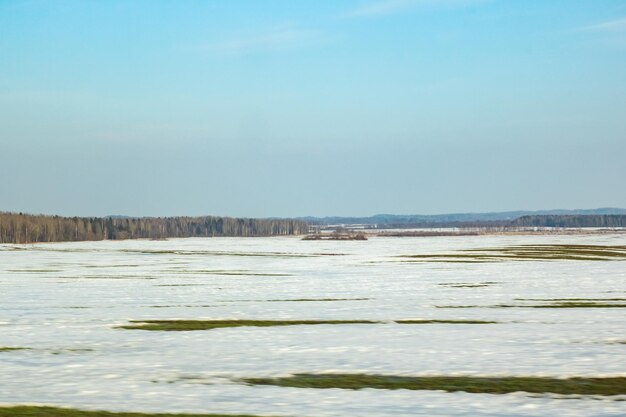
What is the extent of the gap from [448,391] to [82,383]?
240 inches

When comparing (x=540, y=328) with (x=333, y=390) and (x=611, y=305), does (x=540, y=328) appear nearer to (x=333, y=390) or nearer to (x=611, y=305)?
(x=611, y=305)

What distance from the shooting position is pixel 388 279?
43.0m

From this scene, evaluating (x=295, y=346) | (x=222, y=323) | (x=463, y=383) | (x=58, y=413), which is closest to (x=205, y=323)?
(x=222, y=323)

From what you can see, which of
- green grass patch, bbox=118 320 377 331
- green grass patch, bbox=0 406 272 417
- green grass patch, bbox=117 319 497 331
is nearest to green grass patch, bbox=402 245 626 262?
green grass patch, bbox=117 319 497 331

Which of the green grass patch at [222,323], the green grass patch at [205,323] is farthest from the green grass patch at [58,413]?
the green grass patch at [222,323]

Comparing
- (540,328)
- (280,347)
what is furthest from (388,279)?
(280,347)

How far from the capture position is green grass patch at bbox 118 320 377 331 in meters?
23.4

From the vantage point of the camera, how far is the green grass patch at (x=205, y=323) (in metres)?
23.4

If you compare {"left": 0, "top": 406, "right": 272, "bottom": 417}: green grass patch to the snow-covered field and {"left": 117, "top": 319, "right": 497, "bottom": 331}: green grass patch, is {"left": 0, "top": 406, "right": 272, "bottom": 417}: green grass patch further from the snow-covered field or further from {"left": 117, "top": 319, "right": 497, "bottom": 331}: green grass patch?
{"left": 117, "top": 319, "right": 497, "bottom": 331}: green grass patch

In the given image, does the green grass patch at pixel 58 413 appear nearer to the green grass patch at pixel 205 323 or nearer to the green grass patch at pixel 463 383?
the green grass patch at pixel 463 383

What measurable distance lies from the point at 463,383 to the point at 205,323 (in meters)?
10.8

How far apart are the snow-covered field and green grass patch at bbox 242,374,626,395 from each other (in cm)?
43

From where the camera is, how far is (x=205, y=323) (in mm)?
24484

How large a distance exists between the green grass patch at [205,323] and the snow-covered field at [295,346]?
0.80m
